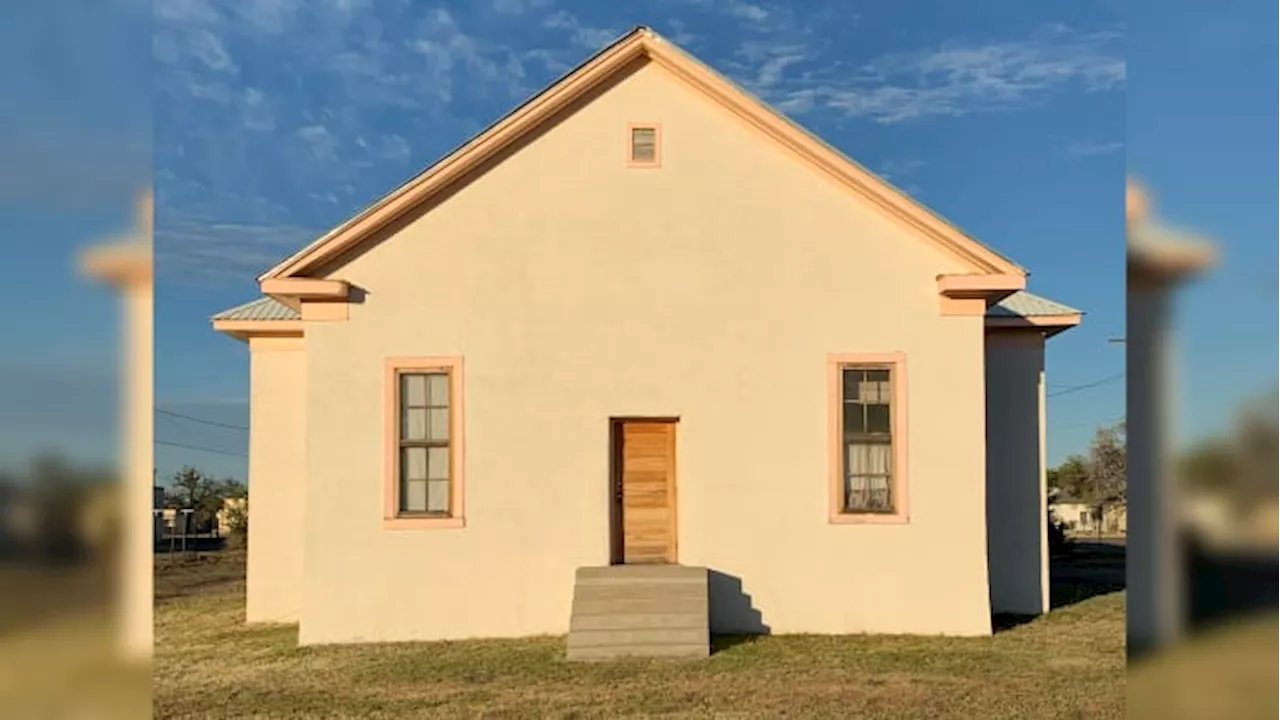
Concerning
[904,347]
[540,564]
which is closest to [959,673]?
[904,347]

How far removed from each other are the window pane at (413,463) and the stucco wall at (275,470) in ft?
7.95

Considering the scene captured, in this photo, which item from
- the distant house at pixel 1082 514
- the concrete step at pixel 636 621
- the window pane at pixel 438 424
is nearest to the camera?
the concrete step at pixel 636 621

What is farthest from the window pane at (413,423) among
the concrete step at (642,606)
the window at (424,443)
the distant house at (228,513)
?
the distant house at (228,513)

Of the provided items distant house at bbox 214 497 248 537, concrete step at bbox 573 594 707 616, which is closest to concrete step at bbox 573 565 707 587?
concrete step at bbox 573 594 707 616

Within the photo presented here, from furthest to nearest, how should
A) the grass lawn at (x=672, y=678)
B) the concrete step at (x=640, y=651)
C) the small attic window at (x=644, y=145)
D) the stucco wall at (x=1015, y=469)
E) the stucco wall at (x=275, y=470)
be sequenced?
the stucco wall at (x=1015, y=469) → the stucco wall at (x=275, y=470) → the small attic window at (x=644, y=145) → the concrete step at (x=640, y=651) → the grass lawn at (x=672, y=678)

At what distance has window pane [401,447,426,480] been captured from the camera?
12086mm

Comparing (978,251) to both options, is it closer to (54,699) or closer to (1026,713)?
(1026,713)

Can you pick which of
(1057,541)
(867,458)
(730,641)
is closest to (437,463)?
(730,641)

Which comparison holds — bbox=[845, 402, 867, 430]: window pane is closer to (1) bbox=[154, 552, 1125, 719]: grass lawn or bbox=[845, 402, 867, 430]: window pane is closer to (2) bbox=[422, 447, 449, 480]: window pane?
(1) bbox=[154, 552, 1125, 719]: grass lawn

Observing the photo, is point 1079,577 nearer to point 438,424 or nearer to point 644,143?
point 644,143

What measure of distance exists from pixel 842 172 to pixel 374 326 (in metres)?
5.53

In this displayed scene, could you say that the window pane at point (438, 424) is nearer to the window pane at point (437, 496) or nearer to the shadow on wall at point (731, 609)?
the window pane at point (437, 496)

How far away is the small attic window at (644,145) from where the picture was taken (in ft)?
40.2

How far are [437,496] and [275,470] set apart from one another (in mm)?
3000
